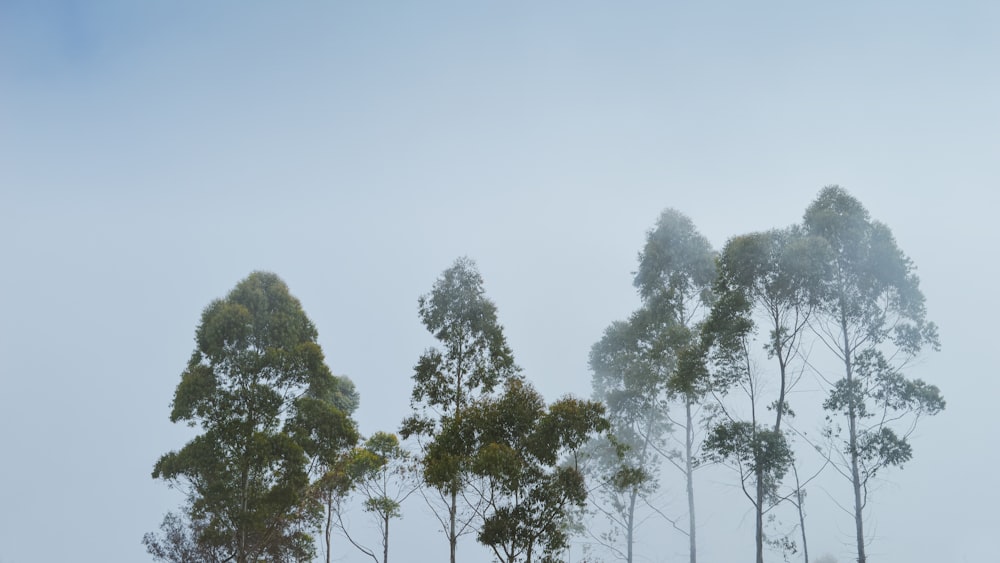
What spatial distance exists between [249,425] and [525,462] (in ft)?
28.1

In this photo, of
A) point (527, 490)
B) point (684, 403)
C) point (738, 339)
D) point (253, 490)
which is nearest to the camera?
point (527, 490)

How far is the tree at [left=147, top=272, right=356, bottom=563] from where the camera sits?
21266 mm

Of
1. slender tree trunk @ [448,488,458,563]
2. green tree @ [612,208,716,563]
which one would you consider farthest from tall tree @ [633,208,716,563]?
slender tree trunk @ [448,488,458,563]

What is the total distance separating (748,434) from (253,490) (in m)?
15.5

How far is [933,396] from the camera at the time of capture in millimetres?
21016

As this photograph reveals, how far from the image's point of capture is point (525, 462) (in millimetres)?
20047

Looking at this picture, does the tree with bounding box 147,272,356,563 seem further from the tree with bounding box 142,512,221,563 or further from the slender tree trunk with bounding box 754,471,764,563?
the slender tree trunk with bounding box 754,471,764,563

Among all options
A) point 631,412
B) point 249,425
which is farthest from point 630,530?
point 249,425

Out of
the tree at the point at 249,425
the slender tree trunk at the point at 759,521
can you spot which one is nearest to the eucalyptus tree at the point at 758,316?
the slender tree trunk at the point at 759,521

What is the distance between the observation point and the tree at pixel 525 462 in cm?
1944

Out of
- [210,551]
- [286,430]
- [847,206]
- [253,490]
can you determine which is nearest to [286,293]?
[286,430]

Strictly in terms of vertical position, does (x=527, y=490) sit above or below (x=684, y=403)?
below

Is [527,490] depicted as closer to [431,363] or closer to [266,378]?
[431,363]

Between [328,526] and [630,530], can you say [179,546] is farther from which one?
[630,530]
